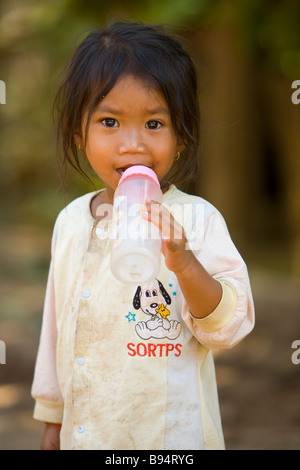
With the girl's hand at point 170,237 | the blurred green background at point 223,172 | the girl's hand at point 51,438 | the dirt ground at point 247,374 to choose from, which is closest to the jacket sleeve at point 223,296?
the girl's hand at point 170,237

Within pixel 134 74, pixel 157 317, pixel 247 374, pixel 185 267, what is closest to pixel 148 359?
pixel 157 317

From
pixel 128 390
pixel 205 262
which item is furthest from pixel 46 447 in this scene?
pixel 205 262

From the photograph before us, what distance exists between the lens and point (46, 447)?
1966 millimetres

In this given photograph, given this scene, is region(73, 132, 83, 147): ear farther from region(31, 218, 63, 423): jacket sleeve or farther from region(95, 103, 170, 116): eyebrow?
region(31, 218, 63, 423): jacket sleeve

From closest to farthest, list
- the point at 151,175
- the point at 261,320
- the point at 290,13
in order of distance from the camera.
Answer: the point at 151,175 → the point at 290,13 → the point at 261,320

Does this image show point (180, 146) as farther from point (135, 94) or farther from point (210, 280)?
point (210, 280)

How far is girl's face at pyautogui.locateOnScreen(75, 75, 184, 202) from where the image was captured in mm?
1638

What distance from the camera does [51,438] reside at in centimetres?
198

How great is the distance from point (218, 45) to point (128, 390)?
5015 millimetres

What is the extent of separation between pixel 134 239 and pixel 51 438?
0.86 meters

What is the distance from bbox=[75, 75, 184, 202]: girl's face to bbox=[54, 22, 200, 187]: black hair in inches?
0.9

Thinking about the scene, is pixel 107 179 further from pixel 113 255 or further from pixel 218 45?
pixel 218 45

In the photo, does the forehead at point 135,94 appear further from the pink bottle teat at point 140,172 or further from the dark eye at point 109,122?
the pink bottle teat at point 140,172

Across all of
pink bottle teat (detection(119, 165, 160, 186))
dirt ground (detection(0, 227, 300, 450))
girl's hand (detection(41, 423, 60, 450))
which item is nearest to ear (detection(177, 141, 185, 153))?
pink bottle teat (detection(119, 165, 160, 186))
